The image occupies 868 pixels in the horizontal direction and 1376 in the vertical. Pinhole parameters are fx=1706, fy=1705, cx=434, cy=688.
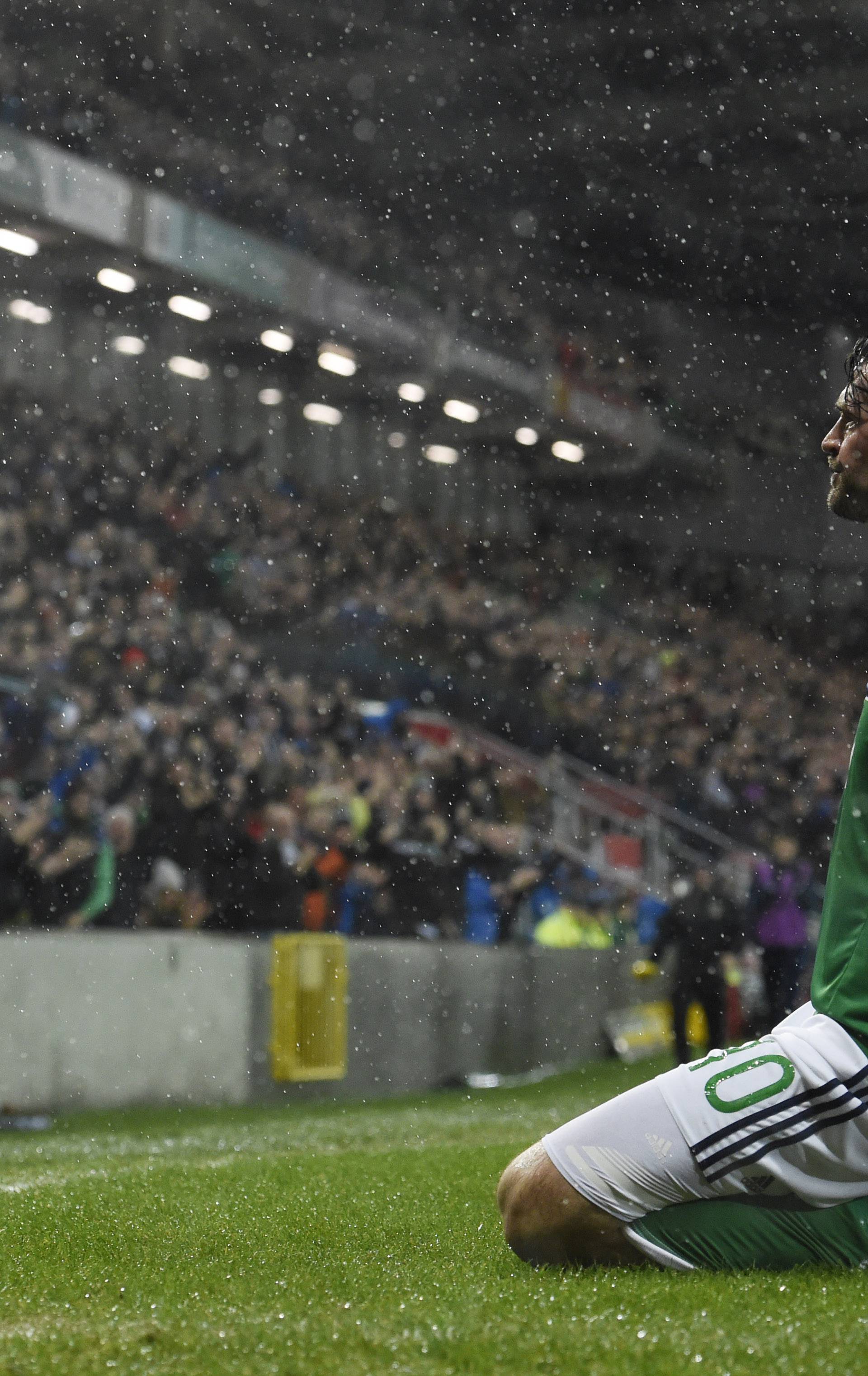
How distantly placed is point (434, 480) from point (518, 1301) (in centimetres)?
2630

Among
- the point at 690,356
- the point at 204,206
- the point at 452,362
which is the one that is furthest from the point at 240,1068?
the point at 690,356

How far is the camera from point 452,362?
971 inches

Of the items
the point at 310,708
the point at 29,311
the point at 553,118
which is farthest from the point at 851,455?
the point at 553,118

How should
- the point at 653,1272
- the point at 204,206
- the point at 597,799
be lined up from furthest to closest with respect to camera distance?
the point at 204,206, the point at 597,799, the point at 653,1272

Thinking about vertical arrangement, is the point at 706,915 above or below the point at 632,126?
below

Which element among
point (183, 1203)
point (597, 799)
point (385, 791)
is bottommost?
point (597, 799)

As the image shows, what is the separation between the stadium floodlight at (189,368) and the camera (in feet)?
79.6

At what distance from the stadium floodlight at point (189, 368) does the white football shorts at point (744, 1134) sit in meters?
22.1

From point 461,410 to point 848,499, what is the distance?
24.4 metres

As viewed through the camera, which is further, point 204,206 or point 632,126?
point 632,126

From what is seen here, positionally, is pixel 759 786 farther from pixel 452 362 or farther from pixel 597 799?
pixel 452 362

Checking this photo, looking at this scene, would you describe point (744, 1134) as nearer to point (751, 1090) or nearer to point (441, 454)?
point (751, 1090)

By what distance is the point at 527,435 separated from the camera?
28.6 metres

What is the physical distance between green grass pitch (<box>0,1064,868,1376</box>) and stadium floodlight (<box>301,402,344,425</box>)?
21776mm
